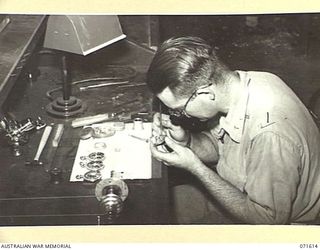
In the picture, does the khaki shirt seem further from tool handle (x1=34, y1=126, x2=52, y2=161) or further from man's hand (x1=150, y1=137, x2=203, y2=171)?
tool handle (x1=34, y1=126, x2=52, y2=161)

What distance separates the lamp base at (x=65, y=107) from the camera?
71 cm

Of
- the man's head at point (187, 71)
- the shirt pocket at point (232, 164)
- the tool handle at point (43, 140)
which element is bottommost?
the shirt pocket at point (232, 164)

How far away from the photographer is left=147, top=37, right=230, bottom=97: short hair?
2.06 ft

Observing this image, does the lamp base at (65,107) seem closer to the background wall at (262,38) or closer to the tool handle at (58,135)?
the tool handle at (58,135)

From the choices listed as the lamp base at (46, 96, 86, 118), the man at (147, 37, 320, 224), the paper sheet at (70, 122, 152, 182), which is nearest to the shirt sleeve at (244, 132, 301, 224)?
the man at (147, 37, 320, 224)

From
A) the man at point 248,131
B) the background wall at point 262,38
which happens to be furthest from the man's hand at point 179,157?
the background wall at point 262,38

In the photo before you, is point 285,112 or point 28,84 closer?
point 285,112

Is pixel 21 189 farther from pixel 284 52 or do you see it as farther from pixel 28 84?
pixel 284 52

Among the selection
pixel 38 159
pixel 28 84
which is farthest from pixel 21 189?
pixel 28 84

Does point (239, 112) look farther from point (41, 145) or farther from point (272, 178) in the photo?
point (41, 145)

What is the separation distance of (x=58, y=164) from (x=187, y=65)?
0.62ft

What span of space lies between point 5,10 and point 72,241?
0.26 meters

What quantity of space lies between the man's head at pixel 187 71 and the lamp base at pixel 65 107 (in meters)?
0.13

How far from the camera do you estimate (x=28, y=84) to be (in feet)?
2.46
